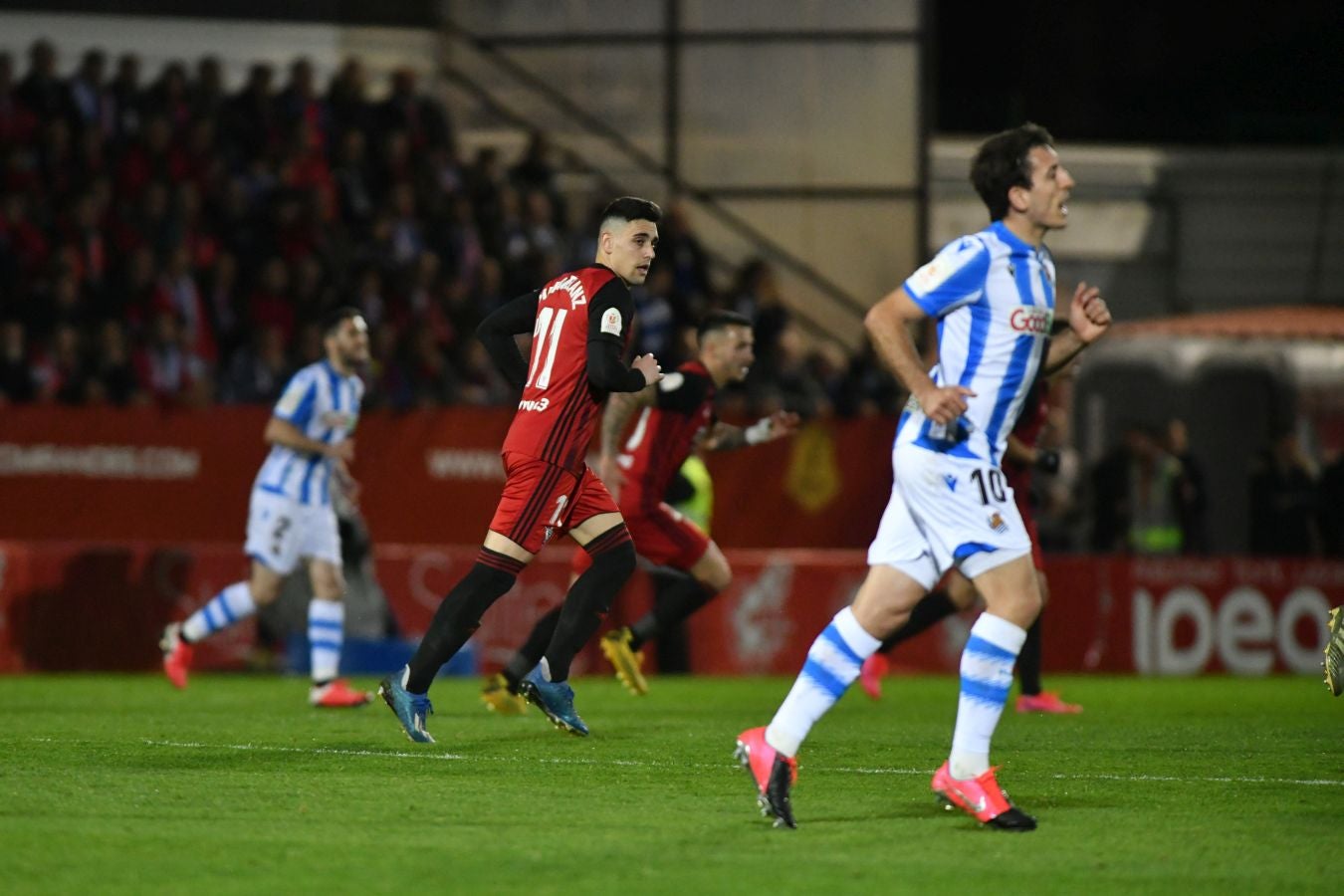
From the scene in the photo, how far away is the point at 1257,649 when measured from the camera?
58.1 ft

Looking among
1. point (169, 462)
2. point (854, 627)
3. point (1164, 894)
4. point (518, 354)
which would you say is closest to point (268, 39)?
point (169, 462)

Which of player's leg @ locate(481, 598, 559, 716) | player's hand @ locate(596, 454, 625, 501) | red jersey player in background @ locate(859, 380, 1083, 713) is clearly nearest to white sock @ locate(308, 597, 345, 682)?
player's leg @ locate(481, 598, 559, 716)

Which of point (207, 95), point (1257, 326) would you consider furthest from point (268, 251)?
point (1257, 326)

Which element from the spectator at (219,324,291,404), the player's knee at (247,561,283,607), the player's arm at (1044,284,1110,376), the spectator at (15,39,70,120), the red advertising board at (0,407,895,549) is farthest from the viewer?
the spectator at (15,39,70,120)

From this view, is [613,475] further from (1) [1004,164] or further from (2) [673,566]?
(1) [1004,164]

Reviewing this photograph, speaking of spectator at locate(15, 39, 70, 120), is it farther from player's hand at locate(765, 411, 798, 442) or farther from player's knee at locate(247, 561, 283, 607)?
player's hand at locate(765, 411, 798, 442)

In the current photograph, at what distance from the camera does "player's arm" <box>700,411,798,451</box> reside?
423 inches

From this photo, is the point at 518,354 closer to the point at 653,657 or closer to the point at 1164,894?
the point at 1164,894

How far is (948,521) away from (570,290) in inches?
110

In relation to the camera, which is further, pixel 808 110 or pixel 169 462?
pixel 808 110

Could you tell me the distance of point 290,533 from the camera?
1237 centimetres

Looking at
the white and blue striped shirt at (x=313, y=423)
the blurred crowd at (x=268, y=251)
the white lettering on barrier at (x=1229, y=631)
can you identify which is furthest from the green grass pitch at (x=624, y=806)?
the blurred crowd at (x=268, y=251)

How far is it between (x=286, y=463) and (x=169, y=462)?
5.33m

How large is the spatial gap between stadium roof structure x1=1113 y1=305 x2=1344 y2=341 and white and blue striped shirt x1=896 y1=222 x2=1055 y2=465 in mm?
16150
